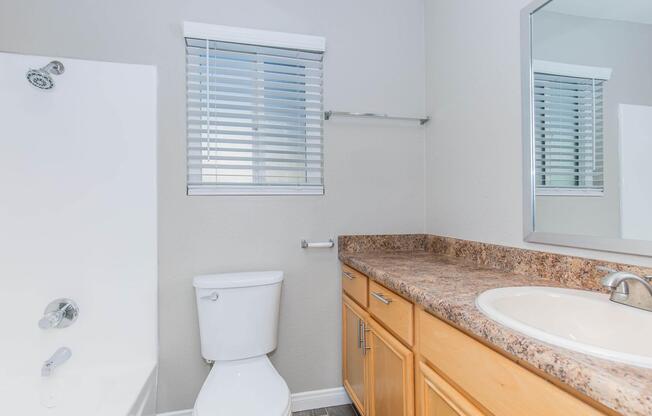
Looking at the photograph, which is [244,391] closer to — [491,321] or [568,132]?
[491,321]

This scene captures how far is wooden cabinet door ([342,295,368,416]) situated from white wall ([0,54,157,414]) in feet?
3.22

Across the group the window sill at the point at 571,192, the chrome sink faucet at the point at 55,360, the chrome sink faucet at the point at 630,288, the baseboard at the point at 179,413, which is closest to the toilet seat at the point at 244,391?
the baseboard at the point at 179,413

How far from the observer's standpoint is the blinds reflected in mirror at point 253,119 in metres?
1.67

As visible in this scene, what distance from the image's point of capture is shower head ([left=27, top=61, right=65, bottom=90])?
1.46 m

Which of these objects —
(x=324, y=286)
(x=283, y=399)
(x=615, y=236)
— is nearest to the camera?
(x=615, y=236)

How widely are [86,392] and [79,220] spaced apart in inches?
30.7

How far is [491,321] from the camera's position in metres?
0.71

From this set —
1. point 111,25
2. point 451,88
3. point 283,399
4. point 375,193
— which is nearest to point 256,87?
point 111,25

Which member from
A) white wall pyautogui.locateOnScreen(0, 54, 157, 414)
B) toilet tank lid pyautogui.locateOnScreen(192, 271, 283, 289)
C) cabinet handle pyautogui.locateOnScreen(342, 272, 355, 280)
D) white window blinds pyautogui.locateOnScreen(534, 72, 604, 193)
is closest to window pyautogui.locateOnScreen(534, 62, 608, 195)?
white window blinds pyautogui.locateOnScreen(534, 72, 604, 193)

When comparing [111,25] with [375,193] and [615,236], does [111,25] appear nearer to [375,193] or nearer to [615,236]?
[375,193]

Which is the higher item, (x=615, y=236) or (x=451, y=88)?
(x=451, y=88)

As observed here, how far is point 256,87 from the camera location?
1732mm

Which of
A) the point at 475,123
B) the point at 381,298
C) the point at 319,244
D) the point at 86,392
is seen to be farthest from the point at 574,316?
the point at 86,392

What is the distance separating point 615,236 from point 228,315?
4.84 ft
